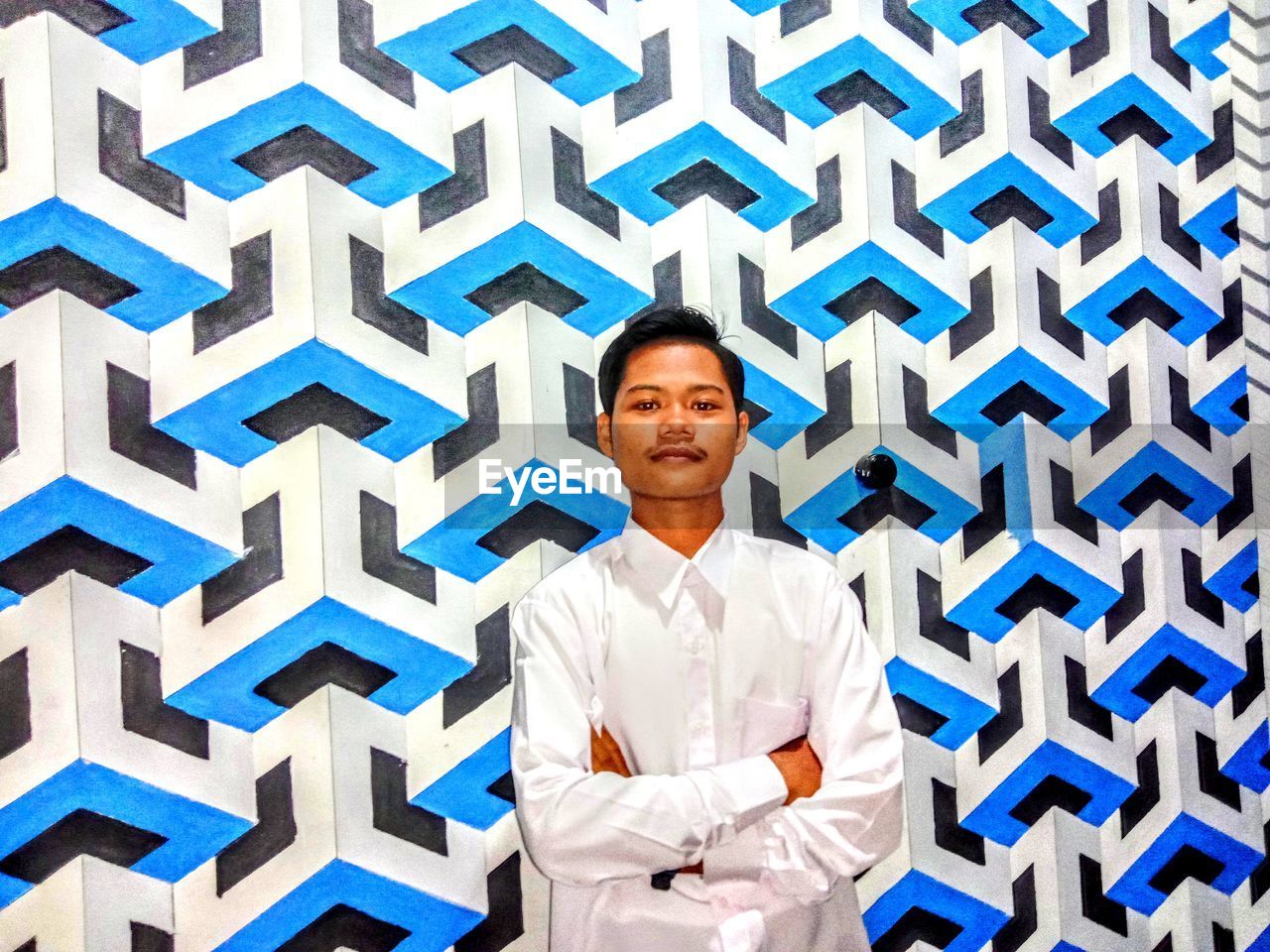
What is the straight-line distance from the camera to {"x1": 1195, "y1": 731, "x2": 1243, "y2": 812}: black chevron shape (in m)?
1.92

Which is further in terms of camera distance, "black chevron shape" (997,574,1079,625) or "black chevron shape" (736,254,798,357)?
"black chevron shape" (997,574,1079,625)

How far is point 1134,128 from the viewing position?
1.95 metres

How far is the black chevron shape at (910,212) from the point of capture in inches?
71.1

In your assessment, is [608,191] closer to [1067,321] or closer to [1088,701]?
[1067,321]

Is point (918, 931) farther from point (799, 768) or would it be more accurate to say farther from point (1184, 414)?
point (1184, 414)

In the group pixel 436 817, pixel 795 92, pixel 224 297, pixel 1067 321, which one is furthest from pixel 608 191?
pixel 436 817

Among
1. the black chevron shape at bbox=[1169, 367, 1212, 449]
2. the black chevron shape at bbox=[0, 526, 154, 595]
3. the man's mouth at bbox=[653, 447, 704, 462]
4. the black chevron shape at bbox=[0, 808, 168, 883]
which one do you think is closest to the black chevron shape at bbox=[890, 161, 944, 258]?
the black chevron shape at bbox=[1169, 367, 1212, 449]

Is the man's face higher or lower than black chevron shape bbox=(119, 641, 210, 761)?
higher

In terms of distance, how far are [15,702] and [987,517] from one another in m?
1.55

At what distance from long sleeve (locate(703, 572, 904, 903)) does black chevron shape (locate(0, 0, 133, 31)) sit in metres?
1.38

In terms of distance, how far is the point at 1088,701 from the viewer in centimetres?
186

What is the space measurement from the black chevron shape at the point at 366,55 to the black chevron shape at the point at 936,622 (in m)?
1.15

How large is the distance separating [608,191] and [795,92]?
0.38 metres

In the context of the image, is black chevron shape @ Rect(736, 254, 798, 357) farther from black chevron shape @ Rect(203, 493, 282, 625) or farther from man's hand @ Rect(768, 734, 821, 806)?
black chevron shape @ Rect(203, 493, 282, 625)
